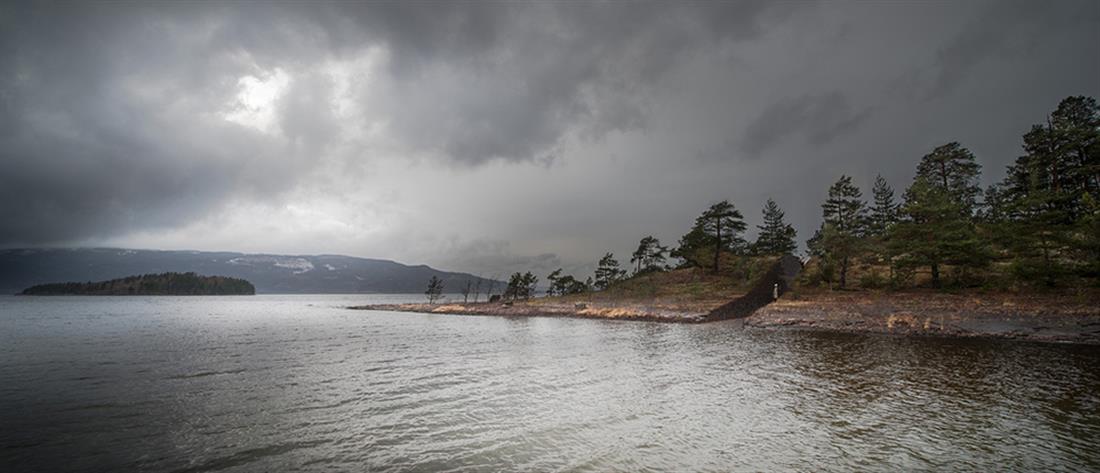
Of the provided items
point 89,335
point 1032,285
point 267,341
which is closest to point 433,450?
point 267,341

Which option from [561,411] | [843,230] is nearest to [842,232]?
[843,230]

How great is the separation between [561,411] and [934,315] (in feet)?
148

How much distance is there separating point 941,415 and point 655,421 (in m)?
10.3

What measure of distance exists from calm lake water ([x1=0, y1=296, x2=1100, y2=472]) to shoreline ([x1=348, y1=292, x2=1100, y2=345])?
17.0 feet

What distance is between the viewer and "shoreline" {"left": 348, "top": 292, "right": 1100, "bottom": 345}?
33.1 metres

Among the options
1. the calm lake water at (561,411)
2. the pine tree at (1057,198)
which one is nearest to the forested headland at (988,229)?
the pine tree at (1057,198)

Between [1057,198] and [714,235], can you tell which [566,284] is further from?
[1057,198]

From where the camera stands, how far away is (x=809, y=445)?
11.6m

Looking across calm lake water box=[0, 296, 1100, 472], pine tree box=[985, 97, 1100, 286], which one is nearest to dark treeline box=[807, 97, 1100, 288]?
pine tree box=[985, 97, 1100, 286]

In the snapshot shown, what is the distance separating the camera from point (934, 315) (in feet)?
129

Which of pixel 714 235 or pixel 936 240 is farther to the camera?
pixel 714 235

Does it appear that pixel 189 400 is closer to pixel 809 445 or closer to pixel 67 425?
pixel 67 425

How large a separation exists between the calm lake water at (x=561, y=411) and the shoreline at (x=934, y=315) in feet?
17.0

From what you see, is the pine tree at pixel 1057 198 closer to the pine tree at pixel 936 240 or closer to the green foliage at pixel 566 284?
the pine tree at pixel 936 240
